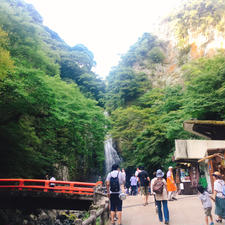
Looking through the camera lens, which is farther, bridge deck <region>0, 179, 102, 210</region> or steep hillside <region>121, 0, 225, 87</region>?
steep hillside <region>121, 0, 225, 87</region>

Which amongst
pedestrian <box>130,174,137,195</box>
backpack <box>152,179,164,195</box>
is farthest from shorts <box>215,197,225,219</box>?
pedestrian <box>130,174,137,195</box>

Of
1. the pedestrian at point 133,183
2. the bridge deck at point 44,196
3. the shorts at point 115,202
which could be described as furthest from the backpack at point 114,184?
the pedestrian at point 133,183

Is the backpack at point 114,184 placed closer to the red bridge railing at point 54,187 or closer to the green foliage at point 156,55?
the red bridge railing at point 54,187

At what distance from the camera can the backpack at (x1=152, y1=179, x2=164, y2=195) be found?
6011 mm

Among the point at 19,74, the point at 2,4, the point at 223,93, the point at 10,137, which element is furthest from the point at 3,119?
the point at 223,93

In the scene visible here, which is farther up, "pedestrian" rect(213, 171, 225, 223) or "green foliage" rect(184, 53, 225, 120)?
"green foliage" rect(184, 53, 225, 120)

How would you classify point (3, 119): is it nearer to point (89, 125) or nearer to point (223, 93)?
point (89, 125)

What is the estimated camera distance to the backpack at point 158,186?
237 inches

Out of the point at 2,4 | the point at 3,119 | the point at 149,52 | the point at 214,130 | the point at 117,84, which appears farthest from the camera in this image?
the point at 149,52

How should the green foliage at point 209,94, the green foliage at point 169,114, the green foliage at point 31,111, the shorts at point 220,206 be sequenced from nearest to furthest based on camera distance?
the shorts at point 220,206
the green foliage at point 31,111
the green foliage at point 209,94
the green foliage at point 169,114

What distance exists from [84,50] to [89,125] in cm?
2864

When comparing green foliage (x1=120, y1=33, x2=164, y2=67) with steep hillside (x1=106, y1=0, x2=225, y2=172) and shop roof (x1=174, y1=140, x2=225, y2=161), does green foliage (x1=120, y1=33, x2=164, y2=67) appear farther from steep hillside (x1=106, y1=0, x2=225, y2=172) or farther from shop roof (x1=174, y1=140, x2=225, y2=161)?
shop roof (x1=174, y1=140, x2=225, y2=161)

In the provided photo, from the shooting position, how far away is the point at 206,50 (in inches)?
1211

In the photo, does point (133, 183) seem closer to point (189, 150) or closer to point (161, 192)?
point (189, 150)
